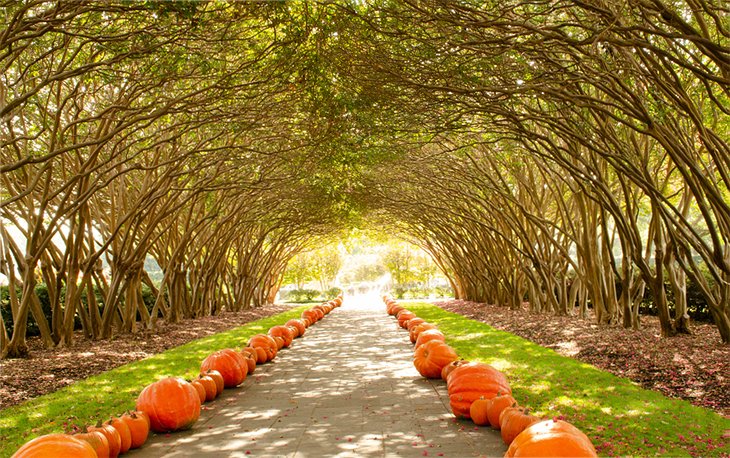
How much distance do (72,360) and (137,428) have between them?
262 inches

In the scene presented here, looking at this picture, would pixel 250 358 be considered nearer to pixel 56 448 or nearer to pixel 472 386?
pixel 472 386

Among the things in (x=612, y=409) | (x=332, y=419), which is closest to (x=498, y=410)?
(x=612, y=409)

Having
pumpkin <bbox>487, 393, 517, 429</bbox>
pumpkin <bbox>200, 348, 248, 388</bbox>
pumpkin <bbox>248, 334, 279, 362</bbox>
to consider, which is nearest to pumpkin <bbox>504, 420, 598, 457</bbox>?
pumpkin <bbox>487, 393, 517, 429</bbox>

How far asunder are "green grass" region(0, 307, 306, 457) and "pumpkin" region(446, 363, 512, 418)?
12.6 ft

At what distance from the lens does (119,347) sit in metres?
14.1

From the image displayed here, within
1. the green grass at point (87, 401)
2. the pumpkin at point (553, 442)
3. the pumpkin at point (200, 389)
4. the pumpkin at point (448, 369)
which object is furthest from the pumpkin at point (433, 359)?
the pumpkin at point (553, 442)

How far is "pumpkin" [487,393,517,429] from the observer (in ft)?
20.8

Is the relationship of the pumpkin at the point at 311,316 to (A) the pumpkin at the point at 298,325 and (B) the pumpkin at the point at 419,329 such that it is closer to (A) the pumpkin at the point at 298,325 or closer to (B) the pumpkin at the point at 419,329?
(A) the pumpkin at the point at 298,325

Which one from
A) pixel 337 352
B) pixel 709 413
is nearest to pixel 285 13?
pixel 337 352

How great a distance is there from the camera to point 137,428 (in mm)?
6098

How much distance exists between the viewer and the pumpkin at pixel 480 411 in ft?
21.3

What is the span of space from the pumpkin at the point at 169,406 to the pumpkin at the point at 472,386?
279 cm

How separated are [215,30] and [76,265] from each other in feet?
21.6

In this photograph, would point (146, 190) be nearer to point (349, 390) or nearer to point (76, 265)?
point (76, 265)
